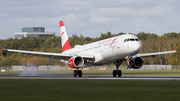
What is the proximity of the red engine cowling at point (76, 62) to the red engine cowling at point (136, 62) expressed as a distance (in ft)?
21.8

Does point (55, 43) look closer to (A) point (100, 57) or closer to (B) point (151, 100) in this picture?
(A) point (100, 57)

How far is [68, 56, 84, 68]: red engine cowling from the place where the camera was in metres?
42.8

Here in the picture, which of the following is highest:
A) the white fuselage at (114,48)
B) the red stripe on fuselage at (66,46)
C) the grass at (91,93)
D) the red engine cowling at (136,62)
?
the red stripe on fuselage at (66,46)

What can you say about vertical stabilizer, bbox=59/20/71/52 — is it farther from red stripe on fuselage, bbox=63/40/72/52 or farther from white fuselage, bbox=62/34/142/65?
white fuselage, bbox=62/34/142/65

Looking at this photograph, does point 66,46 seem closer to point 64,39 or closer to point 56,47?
point 64,39

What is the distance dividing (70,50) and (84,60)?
10.2 metres

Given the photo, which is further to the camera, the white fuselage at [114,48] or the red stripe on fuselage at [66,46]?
the red stripe on fuselage at [66,46]

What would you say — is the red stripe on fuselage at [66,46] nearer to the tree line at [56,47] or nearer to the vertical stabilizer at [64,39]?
the vertical stabilizer at [64,39]

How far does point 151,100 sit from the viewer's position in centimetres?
1622

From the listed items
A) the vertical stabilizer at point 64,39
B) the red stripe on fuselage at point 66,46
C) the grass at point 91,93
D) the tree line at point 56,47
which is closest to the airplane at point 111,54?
the red stripe on fuselage at point 66,46

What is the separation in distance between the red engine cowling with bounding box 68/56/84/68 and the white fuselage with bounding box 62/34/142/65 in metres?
2.15

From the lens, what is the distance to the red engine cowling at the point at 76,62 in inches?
1683

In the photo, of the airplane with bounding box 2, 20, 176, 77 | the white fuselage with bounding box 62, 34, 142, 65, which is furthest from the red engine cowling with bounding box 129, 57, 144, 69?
the white fuselage with bounding box 62, 34, 142, 65

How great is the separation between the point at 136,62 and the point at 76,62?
27.0ft
